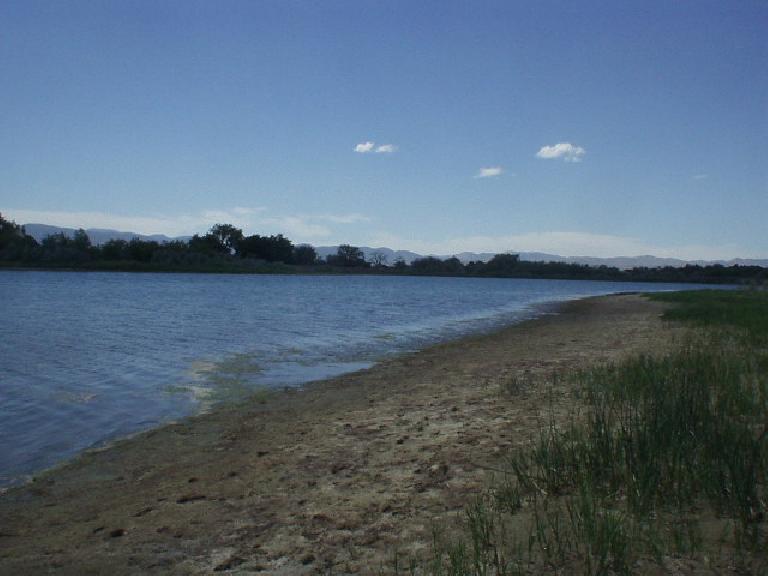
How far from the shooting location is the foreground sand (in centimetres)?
496

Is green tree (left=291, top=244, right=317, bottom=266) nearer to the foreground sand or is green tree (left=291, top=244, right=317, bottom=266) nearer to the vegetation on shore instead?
the vegetation on shore

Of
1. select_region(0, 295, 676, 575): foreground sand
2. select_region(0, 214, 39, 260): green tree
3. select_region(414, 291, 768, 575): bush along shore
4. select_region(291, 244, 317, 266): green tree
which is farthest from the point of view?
select_region(291, 244, 317, 266): green tree

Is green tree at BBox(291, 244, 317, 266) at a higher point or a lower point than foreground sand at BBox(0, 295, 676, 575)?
higher

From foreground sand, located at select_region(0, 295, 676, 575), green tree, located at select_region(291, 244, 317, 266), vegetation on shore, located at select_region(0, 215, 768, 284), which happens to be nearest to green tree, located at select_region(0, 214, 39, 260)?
vegetation on shore, located at select_region(0, 215, 768, 284)

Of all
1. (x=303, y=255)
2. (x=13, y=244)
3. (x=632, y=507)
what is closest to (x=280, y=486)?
(x=632, y=507)

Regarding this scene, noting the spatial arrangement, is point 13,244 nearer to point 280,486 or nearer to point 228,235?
point 228,235

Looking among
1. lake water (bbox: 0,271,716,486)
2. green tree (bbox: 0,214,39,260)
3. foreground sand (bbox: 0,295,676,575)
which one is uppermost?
green tree (bbox: 0,214,39,260)

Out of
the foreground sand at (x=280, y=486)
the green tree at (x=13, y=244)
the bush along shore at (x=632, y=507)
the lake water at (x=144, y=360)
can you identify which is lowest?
the lake water at (x=144, y=360)

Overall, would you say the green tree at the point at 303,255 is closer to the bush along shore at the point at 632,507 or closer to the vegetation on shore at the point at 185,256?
the vegetation on shore at the point at 185,256

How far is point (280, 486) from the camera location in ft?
22.3

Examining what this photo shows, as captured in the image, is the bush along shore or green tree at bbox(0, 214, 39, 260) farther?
green tree at bbox(0, 214, 39, 260)

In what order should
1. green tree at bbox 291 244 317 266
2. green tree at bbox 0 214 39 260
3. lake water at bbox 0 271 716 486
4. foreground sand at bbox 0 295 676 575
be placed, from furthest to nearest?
green tree at bbox 291 244 317 266 → green tree at bbox 0 214 39 260 → lake water at bbox 0 271 716 486 → foreground sand at bbox 0 295 676 575

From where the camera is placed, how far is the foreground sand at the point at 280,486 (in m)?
4.96

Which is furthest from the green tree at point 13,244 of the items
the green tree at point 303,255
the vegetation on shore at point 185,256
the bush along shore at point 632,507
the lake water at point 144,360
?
the bush along shore at point 632,507
